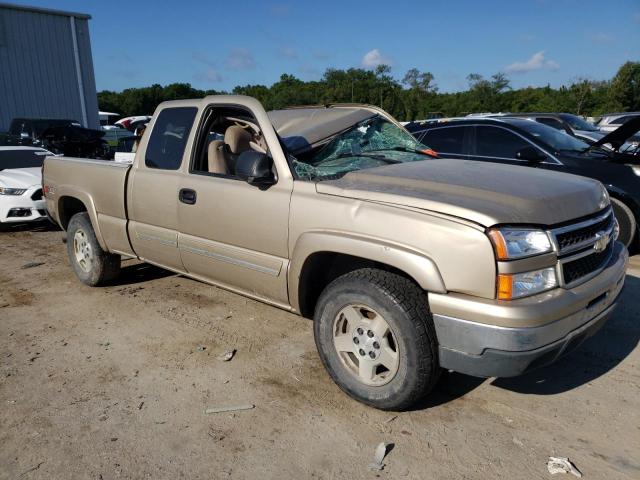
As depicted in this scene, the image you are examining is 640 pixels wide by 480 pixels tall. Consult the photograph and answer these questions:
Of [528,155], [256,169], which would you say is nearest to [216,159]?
[256,169]

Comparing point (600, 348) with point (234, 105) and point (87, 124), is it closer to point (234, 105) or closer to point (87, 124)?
point (234, 105)

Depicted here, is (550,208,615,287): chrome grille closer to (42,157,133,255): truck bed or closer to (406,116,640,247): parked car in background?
(406,116,640,247): parked car in background

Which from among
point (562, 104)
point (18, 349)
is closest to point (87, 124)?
point (18, 349)

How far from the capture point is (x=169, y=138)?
4.27m

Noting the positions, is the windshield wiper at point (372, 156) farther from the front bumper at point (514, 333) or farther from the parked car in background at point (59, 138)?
the parked car in background at point (59, 138)

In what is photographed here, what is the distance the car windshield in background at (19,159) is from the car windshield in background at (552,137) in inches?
335

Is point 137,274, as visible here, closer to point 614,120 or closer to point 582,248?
point 582,248

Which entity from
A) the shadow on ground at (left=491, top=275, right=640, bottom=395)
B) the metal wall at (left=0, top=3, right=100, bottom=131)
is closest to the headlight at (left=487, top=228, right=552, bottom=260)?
the shadow on ground at (left=491, top=275, right=640, bottom=395)

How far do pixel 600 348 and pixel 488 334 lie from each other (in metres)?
1.84

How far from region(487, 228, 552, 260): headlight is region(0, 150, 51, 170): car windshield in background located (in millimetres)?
9497

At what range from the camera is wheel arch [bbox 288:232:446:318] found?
2.55 meters

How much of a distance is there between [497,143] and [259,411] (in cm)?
503

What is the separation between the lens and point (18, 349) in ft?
Result: 12.8

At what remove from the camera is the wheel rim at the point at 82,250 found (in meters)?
5.20
